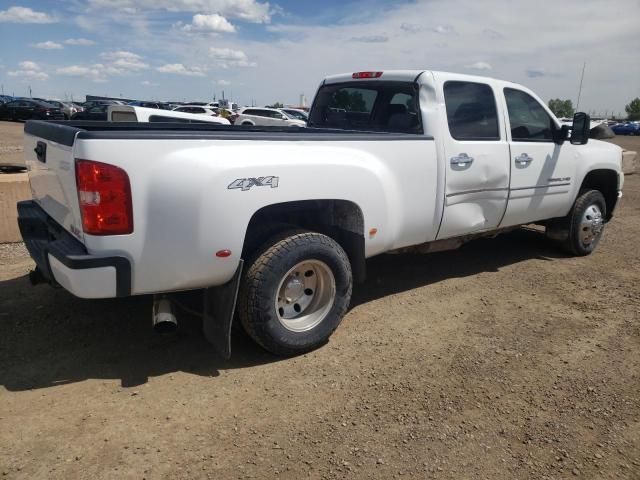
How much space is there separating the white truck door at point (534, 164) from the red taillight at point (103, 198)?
3507mm

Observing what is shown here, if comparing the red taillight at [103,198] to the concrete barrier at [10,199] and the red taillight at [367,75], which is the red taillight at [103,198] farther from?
the concrete barrier at [10,199]

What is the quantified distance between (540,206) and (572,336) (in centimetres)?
169

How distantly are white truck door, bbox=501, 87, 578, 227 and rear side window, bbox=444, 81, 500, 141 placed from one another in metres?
0.24

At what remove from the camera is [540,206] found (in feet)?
17.5

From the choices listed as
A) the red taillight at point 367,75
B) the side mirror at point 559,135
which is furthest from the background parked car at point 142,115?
the side mirror at point 559,135

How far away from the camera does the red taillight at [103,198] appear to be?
265 centimetres

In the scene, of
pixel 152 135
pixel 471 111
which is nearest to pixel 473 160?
pixel 471 111

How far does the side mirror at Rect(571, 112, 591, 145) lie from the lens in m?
5.28

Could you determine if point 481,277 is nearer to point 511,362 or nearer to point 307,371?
point 511,362

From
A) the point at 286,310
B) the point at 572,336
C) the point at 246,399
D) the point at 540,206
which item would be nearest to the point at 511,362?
the point at 572,336

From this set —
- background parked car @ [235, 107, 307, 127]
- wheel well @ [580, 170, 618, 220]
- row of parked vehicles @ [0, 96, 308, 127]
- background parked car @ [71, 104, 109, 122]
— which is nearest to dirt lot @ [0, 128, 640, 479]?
wheel well @ [580, 170, 618, 220]

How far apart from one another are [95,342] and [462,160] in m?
3.14

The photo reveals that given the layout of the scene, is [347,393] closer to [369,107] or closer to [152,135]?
[152,135]

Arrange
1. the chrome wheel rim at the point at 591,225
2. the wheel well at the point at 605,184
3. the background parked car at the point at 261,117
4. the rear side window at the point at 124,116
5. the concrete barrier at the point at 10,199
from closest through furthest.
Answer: the concrete barrier at the point at 10,199, the chrome wheel rim at the point at 591,225, the wheel well at the point at 605,184, the rear side window at the point at 124,116, the background parked car at the point at 261,117
